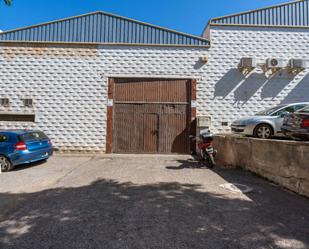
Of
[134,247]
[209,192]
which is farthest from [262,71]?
[134,247]

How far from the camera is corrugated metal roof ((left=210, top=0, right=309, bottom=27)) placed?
37.5 ft

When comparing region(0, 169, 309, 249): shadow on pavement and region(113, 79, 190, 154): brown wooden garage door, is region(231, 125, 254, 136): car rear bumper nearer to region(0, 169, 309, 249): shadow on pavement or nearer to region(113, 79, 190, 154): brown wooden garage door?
region(113, 79, 190, 154): brown wooden garage door

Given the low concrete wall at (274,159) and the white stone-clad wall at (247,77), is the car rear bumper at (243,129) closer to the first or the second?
the low concrete wall at (274,159)

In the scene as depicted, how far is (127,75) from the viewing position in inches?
444

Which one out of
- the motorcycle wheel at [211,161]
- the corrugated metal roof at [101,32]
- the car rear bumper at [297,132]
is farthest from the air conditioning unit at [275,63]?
the motorcycle wheel at [211,161]

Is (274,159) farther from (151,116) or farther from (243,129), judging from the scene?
(151,116)

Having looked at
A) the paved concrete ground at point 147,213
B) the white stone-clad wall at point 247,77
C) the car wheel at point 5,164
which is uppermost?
the white stone-clad wall at point 247,77

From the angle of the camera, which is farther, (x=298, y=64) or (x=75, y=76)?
(x=75, y=76)

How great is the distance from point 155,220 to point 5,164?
6359 mm

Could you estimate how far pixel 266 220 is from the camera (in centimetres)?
352

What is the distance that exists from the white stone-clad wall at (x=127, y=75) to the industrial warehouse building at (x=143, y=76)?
5 cm

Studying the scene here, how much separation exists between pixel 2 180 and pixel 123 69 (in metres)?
7.59

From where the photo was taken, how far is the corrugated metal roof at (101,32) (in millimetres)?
11422

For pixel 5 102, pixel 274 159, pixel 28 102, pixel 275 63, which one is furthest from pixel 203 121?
pixel 5 102
